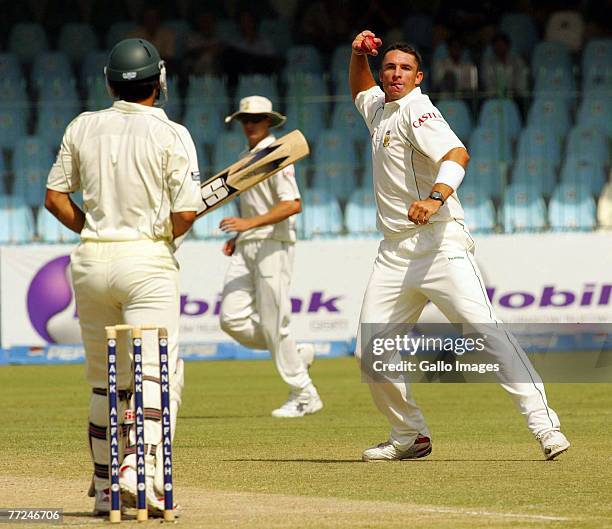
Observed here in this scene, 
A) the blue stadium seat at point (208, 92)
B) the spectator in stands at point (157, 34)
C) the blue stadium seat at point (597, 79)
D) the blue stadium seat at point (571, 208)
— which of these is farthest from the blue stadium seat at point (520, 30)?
the spectator in stands at point (157, 34)

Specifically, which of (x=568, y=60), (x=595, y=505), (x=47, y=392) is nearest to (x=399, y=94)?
(x=595, y=505)

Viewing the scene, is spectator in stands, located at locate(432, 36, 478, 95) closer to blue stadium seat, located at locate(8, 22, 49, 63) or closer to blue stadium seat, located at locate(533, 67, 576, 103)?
blue stadium seat, located at locate(533, 67, 576, 103)

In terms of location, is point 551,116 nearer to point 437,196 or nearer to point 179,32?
point 179,32

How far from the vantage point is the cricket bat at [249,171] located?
7461 millimetres

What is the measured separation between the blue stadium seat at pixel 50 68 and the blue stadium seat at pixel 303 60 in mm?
3243

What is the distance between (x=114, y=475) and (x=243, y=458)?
8.65ft

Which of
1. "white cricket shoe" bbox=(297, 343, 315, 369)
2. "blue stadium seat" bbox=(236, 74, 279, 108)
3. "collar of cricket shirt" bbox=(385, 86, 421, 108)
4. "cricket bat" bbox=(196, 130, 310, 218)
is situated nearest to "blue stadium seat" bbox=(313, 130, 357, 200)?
"blue stadium seat" bbox=(236, 74, 279, 108)

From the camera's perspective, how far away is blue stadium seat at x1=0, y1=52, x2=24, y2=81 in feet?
68.7

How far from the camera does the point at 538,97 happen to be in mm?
19703

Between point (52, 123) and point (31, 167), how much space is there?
2.62 ft

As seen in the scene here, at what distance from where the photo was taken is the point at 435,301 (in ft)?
25.6

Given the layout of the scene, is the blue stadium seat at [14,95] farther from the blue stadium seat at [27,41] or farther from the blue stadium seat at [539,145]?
the blue stadium seat at [539,145]

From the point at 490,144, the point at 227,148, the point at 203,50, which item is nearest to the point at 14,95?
the point at 203,50

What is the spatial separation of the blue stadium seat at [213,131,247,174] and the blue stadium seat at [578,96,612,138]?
4694 millimetres
